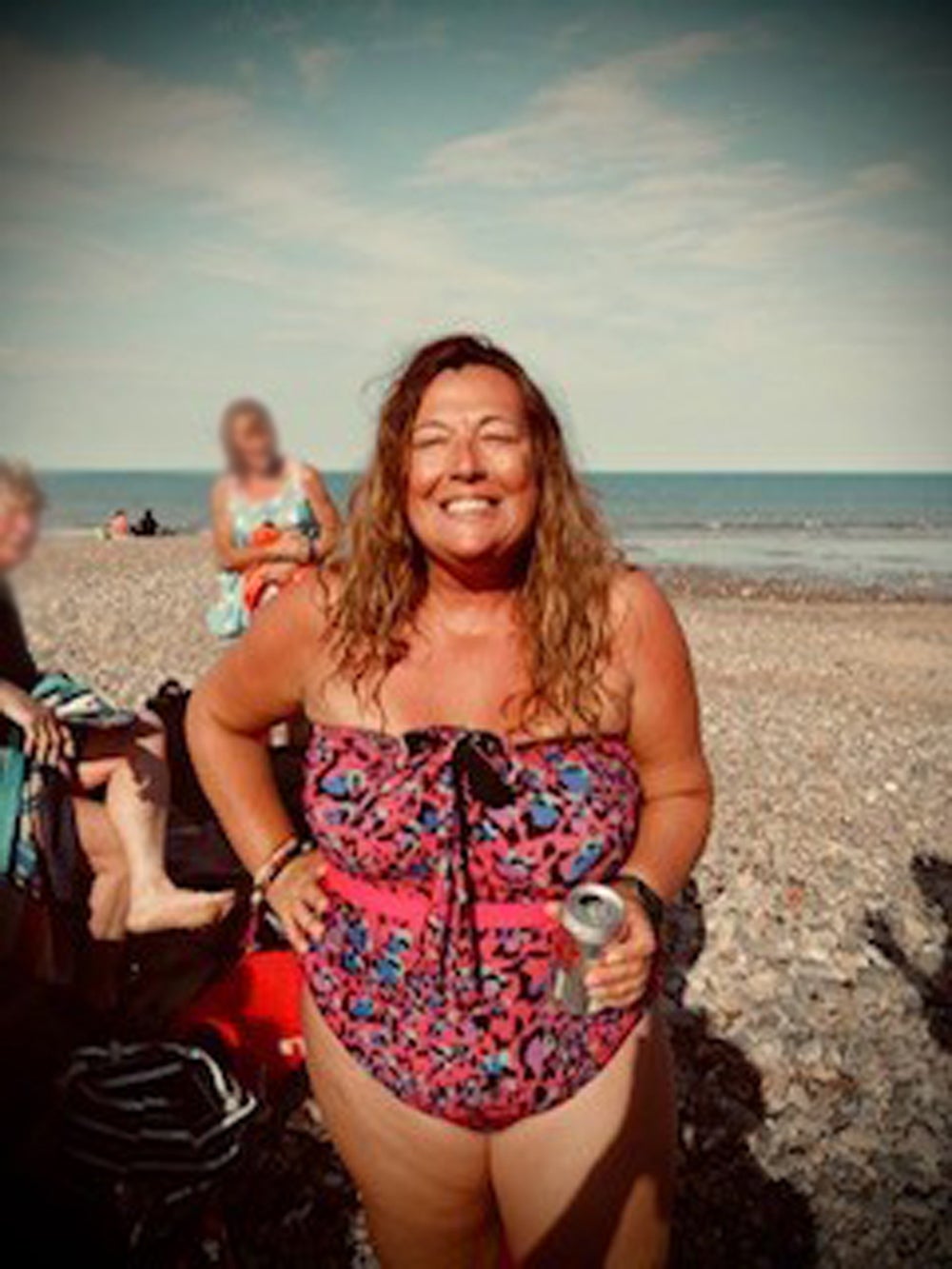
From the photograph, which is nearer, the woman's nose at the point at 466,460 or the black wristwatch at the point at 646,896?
the black wristwatch at the point at 646,896

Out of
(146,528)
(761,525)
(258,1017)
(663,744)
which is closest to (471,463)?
(663,744)

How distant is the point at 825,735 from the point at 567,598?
34.8ft

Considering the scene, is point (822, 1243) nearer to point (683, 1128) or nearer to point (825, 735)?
point (683, 1128)

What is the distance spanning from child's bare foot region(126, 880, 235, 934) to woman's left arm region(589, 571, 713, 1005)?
283 cm

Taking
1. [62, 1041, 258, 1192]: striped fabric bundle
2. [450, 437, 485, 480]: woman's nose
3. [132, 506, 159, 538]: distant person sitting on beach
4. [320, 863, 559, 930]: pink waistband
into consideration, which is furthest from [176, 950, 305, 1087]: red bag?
[132, 506, 159, 538]: distant person sitting on beach

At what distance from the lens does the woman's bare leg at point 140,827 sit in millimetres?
4785

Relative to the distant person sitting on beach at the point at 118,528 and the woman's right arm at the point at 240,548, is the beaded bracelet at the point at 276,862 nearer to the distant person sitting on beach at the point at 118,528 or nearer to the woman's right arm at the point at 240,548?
the woman's right arm at the point at 240,548

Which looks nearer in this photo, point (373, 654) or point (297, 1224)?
point (373, 654)

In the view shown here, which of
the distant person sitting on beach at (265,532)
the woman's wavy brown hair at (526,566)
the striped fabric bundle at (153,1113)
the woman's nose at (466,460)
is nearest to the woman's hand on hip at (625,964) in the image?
the woman's wavy brown hair at (526,566)

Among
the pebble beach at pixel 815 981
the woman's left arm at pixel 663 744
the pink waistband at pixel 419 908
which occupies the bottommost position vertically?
the pebble beach at pixel 815 981

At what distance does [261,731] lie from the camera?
9.78 feet

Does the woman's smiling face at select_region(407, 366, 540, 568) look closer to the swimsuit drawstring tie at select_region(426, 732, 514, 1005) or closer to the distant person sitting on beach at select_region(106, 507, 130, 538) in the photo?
the swimsuit drawstring tie at select_region(426, 732, 514, 1005)

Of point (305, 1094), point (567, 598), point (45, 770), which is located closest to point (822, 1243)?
point (305, 1094)

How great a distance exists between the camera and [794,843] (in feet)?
27.1
